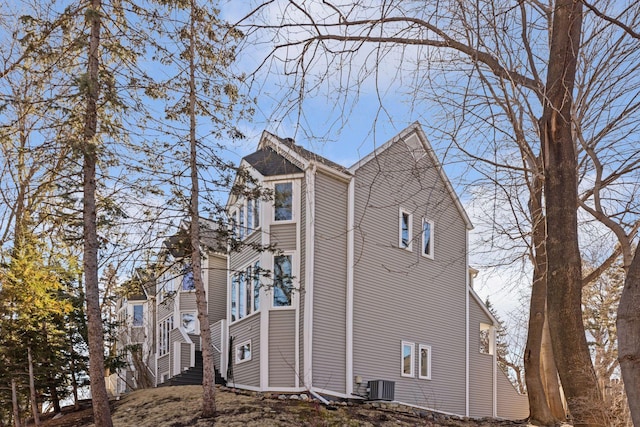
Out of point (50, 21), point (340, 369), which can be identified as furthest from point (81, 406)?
point (50, 21)

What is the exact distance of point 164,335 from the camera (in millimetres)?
25266

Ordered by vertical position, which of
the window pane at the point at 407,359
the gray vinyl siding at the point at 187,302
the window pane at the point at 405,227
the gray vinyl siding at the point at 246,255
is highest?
the window pane at the point at 405,227

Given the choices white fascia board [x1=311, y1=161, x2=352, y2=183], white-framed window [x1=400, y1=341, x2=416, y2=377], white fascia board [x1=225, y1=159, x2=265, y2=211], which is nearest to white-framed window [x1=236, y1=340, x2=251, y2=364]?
white fascia board [x1=225, y1=159, x2=265, y2=211]

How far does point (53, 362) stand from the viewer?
15.7 metres

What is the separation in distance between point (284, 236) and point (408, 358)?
5.21 metres

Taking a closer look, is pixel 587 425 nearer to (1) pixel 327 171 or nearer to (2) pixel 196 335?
(1) pixel 327 171

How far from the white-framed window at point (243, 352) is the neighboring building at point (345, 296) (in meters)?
0.06

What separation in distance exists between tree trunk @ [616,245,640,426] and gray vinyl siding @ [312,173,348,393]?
11.3m

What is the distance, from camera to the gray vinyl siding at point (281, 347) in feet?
50.9

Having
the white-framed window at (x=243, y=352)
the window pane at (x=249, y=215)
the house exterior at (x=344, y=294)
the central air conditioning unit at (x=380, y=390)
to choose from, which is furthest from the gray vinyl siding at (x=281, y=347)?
the window pane at (x=249, y=215)

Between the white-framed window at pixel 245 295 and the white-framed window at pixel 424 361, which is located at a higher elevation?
the white-framed window at pixel 245 295

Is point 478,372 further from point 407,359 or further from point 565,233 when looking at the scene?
point 565,233

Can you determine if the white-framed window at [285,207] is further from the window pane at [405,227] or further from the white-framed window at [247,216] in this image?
the window pane at [405,227]

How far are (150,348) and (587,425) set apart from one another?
24661 millimetres
